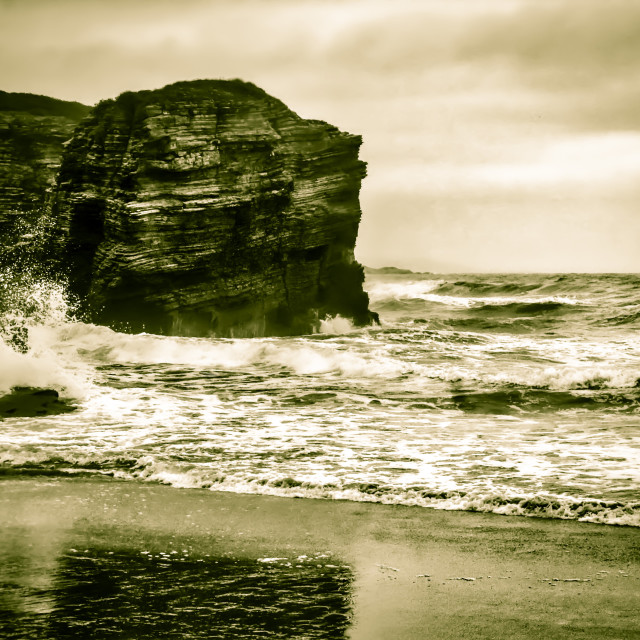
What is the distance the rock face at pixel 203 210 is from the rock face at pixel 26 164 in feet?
13.9

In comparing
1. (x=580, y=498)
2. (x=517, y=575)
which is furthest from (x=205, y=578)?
(x=580, y=498)

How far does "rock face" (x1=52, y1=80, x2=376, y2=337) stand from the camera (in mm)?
24859

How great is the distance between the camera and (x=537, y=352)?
75.8ft

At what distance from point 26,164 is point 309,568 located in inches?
1155

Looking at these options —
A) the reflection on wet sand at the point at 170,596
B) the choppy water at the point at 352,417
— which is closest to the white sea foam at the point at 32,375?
the choppy water at the point at 352,417

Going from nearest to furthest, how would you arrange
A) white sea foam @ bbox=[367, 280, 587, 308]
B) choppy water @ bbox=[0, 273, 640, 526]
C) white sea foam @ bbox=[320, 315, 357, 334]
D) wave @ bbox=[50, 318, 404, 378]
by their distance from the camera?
1. choppy water @ bbox=[0, 273, 640, 526]
2. wave @ bbox=[50, 318, 404, 378]
3. white sea foam @ bbox=[320, 315, 357, 334]
4. white sea foam @ bbox=[367, 280, 587, 308]

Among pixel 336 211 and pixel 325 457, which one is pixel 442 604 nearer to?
pixel 325 457

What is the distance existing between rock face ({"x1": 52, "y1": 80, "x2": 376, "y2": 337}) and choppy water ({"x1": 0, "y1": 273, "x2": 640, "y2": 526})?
A: 1889mm

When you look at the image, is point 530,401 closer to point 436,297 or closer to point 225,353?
point 225,353

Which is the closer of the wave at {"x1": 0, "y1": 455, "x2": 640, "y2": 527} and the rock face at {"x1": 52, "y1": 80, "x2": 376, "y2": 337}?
the wave at {"x1": 0, "y1": 455, "x2": 640, "y2": 527}

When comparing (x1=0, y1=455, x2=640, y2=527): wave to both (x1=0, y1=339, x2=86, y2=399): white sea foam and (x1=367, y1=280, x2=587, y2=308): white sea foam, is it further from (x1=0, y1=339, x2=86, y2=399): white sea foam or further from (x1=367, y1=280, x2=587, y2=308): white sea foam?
(x1=367, y1=280, x2=587, y2=308): white sea foam

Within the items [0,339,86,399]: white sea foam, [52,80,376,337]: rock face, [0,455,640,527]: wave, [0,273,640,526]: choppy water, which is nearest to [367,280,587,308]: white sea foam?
[0,273,640,526]: choppy water

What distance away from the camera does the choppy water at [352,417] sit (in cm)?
956

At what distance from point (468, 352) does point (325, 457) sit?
12.4 m
